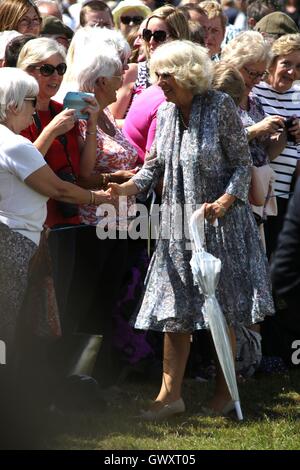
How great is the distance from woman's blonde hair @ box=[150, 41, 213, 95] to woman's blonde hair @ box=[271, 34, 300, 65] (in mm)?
1668

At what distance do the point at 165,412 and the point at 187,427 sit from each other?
0.19 m

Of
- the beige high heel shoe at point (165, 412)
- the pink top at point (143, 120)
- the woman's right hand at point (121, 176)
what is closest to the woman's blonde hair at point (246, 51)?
the pink top at point (143, 120)

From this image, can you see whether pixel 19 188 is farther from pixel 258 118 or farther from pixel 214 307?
pixel 258 118

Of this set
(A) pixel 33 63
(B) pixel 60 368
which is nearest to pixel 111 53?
(A) pixel 33 63

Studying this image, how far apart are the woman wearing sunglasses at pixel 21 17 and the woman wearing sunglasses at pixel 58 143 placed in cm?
135

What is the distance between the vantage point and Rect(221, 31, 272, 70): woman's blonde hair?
22.5 feet

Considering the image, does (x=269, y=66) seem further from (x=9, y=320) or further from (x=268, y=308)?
(x=9, y=320)

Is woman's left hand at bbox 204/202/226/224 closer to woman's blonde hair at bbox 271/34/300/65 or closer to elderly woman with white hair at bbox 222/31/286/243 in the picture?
elderly woman with white hair at bbox 222/31/286/243

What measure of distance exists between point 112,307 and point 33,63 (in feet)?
5.15

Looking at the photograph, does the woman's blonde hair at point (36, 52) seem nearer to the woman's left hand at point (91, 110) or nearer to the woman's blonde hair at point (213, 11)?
the woman's left hand at point (91, 110)

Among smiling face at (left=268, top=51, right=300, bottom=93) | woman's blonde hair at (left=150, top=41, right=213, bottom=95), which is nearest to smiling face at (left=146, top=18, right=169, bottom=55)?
smiling face at (left=268, top=51, right=300, bottom=93)

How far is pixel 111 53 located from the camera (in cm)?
625

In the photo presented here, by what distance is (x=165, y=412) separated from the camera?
6.02m

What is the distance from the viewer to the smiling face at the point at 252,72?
6867 millimetres
